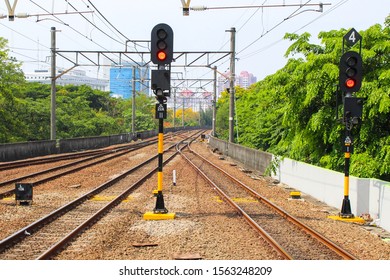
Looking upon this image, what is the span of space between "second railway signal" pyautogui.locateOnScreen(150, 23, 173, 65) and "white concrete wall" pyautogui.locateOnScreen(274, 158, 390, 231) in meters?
6.18

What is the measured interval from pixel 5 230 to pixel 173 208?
4954 mm

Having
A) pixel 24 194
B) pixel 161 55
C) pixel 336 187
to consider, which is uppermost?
pixel 161 55

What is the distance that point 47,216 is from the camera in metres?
12.5

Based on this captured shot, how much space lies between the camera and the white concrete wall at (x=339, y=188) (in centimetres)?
1285

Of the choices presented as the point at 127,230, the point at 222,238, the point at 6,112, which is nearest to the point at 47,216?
the point at 127,230

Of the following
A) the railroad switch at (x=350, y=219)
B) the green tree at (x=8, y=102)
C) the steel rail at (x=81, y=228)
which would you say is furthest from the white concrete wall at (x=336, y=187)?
the green tree at (x=8, y=102)

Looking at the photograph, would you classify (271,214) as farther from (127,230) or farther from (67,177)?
(67,177)

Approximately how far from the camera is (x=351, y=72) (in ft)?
44.0

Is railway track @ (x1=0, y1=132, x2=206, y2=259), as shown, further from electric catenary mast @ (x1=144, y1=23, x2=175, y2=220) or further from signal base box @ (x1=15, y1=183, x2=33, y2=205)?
electric catenary mast @ (x1=144, y1=23, x2=175, y2=220)

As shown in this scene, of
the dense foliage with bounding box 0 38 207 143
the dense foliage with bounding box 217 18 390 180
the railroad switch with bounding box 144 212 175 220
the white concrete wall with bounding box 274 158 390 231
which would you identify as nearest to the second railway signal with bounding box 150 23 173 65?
the railroad switch with bounding box 144 212 175 220

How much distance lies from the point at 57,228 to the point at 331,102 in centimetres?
1174

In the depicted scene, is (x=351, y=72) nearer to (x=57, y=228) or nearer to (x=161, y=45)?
(x=161, y=45)

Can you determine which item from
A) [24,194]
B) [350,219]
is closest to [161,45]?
[24,194]

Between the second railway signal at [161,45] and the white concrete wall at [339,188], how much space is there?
618 cm
